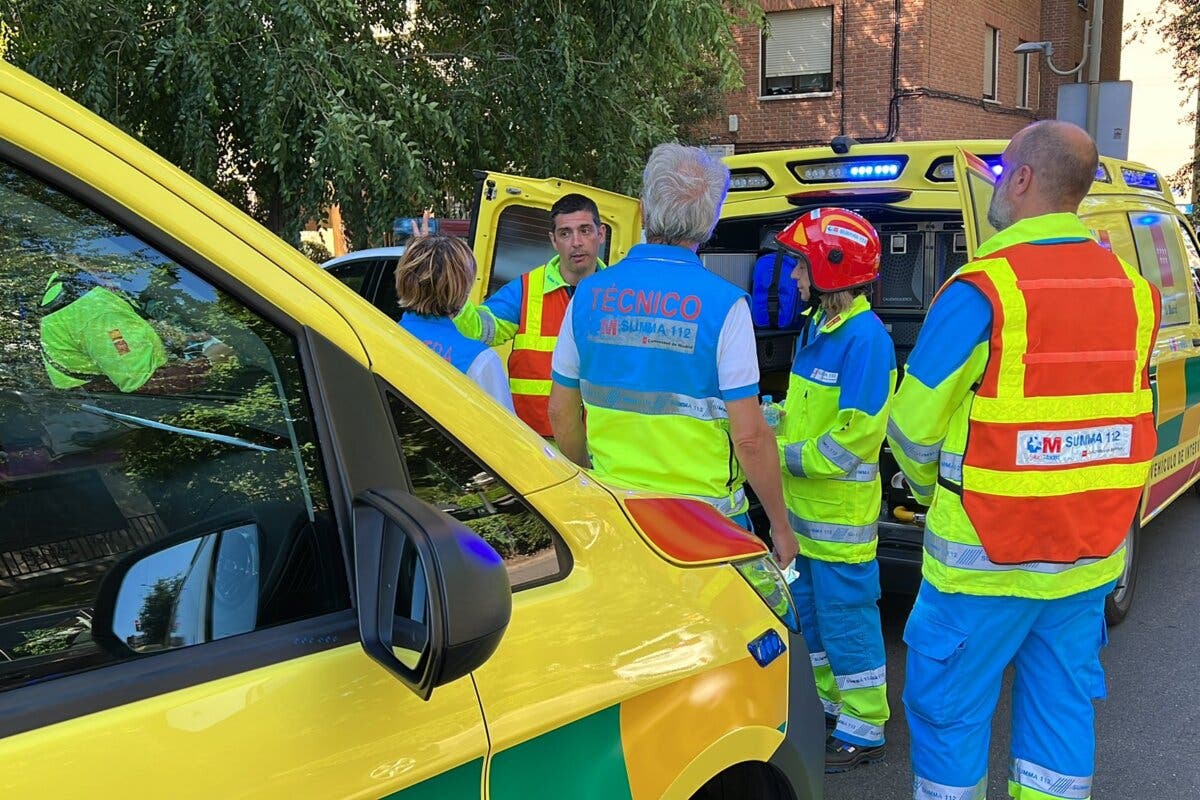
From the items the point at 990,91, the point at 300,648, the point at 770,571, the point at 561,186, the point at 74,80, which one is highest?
the point at 990,91

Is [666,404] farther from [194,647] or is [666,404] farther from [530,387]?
[530,387]

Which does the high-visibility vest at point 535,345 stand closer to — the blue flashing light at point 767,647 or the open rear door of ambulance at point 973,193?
the open rear door of ambulance at point 973,193

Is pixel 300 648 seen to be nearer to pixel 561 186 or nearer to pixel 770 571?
pixel 770 571

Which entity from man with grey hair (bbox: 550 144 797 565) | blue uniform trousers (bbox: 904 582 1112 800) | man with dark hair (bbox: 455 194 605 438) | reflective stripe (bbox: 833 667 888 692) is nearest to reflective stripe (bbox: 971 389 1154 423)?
blue uniform trousers (bbox: 904 582 1112 800)

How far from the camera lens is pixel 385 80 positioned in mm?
7895

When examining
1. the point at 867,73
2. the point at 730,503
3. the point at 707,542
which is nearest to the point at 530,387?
the point at 730,503

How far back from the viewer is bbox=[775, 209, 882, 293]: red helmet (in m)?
3.24

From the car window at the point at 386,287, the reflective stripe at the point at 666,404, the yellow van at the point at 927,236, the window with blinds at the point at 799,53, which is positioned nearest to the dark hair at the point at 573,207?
the yellow van at the point at 927,236

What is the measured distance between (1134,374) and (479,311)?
2.54 m

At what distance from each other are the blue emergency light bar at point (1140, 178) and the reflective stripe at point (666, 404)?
10.7ft

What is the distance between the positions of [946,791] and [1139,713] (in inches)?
71.2

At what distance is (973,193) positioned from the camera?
360 centimetres

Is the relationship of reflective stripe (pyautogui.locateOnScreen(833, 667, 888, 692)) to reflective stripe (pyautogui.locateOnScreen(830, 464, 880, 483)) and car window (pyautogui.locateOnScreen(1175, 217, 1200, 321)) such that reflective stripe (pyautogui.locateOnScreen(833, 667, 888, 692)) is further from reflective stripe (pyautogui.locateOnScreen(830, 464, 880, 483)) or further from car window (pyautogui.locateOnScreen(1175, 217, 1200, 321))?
car window (pyautogui.locateOnScreen(1175, 217, 1200, 321))

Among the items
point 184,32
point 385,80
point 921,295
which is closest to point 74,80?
point 184,32
